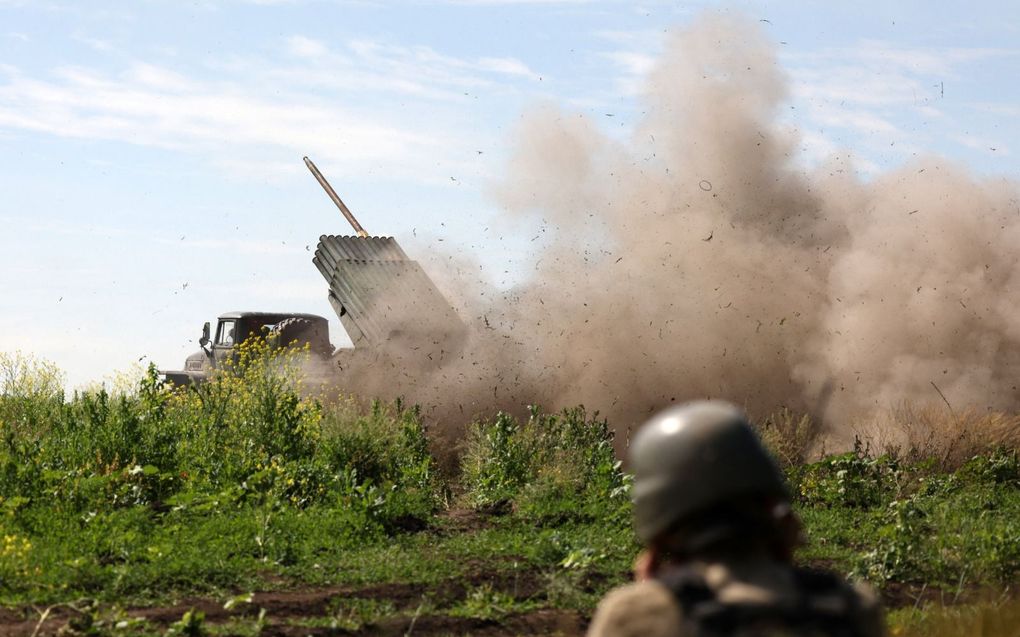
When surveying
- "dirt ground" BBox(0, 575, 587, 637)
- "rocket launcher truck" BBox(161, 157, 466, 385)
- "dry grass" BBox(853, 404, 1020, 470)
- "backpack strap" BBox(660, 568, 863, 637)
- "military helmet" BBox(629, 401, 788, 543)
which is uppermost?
"rocket launcher truck" BBox(161, 157, 466, 385)

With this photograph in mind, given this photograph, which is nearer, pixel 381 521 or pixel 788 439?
pixel 381 521

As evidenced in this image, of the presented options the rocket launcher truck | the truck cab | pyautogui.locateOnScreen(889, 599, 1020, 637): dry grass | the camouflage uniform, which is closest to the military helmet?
the camouflage uniform

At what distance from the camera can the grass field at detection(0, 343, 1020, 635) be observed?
9047 millimetres

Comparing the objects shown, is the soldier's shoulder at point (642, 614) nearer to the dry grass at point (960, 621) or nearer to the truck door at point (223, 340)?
the dry grass at point (960, 621)

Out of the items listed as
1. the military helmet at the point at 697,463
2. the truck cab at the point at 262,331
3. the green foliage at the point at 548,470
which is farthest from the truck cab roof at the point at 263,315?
the military helmet at the point at 697,463

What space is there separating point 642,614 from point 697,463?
0.26 metres

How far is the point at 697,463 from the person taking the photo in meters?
2.29

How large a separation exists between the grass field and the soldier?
4.68m

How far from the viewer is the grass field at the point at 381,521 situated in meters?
9.05

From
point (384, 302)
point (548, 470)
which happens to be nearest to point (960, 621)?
point (548, 470)

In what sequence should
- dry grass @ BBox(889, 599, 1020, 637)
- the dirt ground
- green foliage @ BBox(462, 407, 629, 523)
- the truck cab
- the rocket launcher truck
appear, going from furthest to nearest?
the truck cab < the rocket launcher truck < green foliage @ BBox(462, 407, 629, 523) < the dirt ground < dry grass @ BBox(889, 599, 1020, 637)

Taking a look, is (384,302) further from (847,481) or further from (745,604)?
(745,604)

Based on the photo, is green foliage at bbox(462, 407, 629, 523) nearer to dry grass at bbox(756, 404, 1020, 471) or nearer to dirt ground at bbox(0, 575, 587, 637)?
dry grass at bbox(756, 404, 1020, 471)

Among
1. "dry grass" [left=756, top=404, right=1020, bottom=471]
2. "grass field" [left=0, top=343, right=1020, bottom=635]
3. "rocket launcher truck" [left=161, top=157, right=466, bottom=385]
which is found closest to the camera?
"grass field" [left=0, top=343, right=1020, bottom=635]
